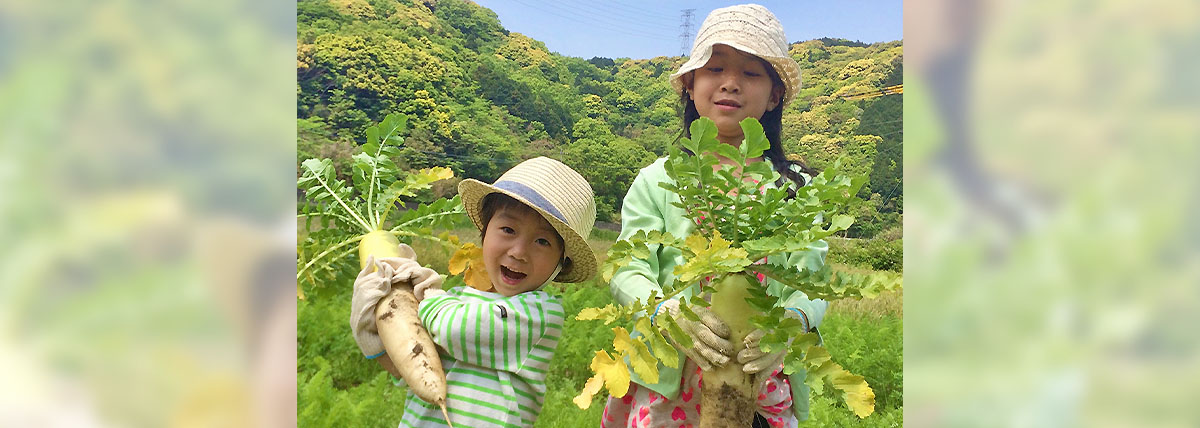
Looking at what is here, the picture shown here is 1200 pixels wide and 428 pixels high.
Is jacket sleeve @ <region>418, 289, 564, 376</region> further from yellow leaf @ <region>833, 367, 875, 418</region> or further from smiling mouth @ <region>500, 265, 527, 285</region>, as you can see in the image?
yellow leaf @ <region>833, 367, 875, 418</region>

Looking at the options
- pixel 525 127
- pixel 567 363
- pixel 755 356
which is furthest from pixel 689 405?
pixel 525 127

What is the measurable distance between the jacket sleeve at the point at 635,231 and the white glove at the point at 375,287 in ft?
1.45

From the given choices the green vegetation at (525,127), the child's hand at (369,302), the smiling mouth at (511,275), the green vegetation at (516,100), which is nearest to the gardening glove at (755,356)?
the smiling mouth at (511,275)

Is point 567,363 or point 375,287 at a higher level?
point 375,287

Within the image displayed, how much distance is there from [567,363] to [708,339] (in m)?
1.93

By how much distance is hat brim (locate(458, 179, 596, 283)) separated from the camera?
1.59 m

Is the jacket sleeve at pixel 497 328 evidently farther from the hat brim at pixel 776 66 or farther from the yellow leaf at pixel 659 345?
the hat brim at pixel 776 66

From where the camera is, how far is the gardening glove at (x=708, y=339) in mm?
1349

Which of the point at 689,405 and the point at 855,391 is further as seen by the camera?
the point at 689,405

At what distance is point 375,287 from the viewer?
1.64m

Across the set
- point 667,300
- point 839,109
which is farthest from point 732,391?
point 839,109

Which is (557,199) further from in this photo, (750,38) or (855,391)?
(855,391)

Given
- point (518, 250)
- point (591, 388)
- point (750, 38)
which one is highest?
point (750, 38)

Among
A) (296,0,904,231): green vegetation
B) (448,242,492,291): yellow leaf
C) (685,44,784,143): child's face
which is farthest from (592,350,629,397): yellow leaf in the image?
(296,0,904,231): green vegetation
